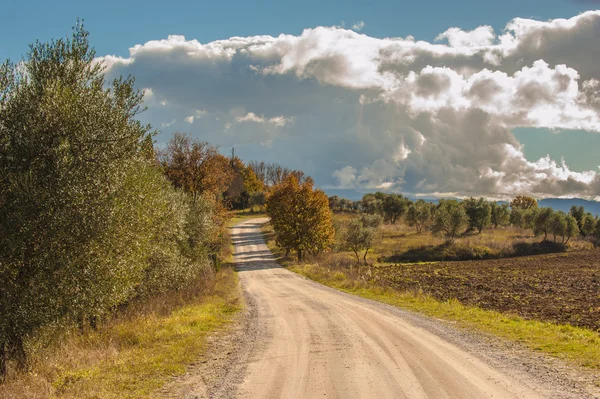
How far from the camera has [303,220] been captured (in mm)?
59500

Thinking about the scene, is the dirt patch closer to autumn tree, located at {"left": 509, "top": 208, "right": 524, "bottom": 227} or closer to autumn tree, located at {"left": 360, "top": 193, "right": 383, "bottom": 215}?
autumn tree, located at {"left": 360, "top": 193, "right": 383, "bottom": 215}

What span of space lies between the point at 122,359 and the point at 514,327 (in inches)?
667

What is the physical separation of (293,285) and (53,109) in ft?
90.8

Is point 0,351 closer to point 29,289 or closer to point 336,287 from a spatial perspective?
point 29,289

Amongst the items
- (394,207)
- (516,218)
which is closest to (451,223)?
(394,207)

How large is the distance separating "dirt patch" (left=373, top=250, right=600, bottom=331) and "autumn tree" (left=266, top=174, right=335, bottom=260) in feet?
42.1

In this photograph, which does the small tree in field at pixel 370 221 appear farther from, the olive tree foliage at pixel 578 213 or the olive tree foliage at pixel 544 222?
the olive tree foliage at pixel 578 213

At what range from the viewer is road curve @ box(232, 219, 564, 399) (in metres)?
11.5

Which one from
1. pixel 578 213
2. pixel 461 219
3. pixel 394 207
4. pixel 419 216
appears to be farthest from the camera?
pixel 394 207

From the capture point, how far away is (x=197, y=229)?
3741 centimetres

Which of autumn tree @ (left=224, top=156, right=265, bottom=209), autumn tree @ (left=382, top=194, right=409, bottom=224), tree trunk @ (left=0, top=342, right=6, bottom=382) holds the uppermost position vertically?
autumn tree @ (left=224, top=156, right=265, bottom=209)

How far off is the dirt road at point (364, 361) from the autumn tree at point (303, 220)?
33.4m

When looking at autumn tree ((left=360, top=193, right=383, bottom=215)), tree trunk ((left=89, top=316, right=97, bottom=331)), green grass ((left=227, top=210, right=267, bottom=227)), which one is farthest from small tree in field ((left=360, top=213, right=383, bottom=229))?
tree trunk ((left=89, top=316, right=97, bottom=331))

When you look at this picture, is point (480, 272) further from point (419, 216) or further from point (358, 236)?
point (419, 216)
